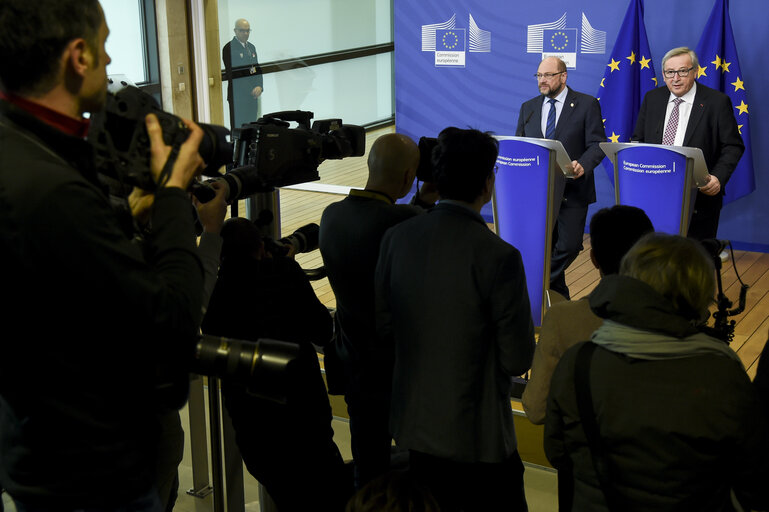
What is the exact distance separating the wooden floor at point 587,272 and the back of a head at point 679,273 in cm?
180

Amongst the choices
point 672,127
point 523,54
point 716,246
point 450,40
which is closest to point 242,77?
point 450,40

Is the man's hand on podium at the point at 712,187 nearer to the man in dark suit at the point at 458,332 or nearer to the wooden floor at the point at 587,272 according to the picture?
the wooden floor at the point at 587,272

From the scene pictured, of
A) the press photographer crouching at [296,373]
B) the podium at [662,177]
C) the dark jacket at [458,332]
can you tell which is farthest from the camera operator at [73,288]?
the podium at [662,177]

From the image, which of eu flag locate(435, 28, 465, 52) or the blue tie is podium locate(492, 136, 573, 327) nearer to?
the blue tie

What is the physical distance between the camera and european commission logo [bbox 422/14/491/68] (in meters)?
7.28

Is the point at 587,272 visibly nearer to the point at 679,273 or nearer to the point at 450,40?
the point at 450,40

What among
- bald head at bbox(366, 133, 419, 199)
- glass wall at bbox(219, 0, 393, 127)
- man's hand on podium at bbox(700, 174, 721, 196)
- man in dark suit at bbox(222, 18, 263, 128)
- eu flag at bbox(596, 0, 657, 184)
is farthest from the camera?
glass wall at bbox(219, 0, 393, 127)

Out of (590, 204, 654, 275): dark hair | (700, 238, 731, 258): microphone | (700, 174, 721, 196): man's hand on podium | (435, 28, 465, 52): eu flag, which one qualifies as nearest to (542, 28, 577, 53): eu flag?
(435, 28, 465, 52): eu flag

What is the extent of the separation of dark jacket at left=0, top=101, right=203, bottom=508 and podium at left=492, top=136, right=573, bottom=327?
317 centimetres

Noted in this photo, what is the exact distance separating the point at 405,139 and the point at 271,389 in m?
1.18

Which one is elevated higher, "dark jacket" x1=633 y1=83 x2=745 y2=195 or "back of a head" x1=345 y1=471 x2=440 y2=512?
"dark jacket" x1=633 y1=83 x2=745 y2=195

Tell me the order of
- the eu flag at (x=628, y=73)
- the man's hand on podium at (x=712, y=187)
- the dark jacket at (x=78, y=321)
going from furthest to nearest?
the eu flag at (x=628, y=73)
the man's hand on podium at (x=712, y=187)
the dark jacket at (x=78, y=321)

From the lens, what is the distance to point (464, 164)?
2.10 meters

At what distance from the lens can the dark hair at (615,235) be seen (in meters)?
2.10
